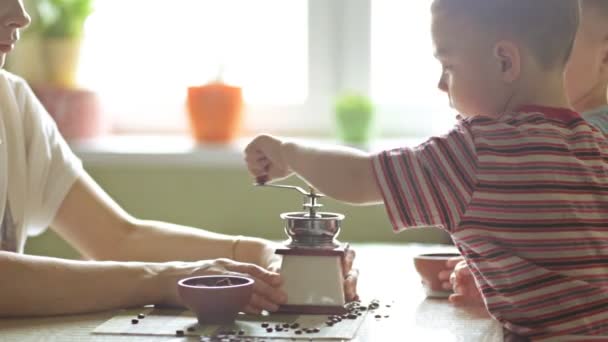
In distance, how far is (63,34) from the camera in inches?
126

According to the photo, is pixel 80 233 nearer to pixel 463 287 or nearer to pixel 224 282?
pixel 224 282

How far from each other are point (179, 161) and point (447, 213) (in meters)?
1.84

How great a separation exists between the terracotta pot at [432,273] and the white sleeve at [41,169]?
786 millimetres

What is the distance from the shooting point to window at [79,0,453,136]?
128 inches

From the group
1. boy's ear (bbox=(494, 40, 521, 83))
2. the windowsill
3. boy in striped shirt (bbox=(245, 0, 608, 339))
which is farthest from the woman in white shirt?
the windowsill

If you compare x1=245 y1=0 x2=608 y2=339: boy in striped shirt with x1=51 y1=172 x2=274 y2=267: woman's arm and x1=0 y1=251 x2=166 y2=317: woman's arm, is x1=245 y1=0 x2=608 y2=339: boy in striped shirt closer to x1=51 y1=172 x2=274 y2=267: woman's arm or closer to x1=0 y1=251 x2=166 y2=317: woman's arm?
x1=0 y1=251 x2=166 y2=317: woman's arm

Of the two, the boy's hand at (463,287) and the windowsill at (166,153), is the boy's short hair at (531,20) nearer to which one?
the boy's hand at (463,287)

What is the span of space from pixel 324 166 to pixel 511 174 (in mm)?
262

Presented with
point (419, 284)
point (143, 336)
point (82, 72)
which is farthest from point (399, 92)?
point (143, 336)

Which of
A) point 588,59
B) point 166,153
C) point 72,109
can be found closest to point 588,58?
point 588,59

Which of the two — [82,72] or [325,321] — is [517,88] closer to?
[325,321]

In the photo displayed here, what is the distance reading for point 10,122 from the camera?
1944mm

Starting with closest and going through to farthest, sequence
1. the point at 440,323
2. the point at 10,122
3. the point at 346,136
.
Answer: the point at 440,323
the point at 10,122
the point at 346,136

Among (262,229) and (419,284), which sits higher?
(419,284)
